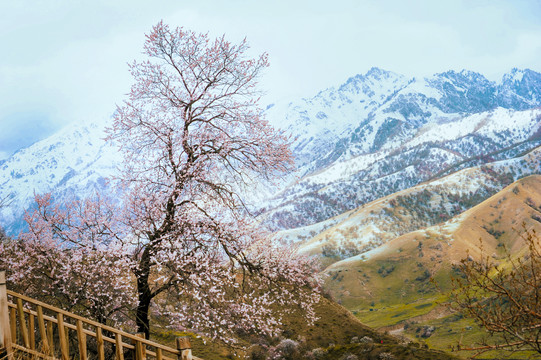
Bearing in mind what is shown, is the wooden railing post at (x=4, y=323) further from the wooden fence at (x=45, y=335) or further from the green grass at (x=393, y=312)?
the green grass at (x=393, y=312)

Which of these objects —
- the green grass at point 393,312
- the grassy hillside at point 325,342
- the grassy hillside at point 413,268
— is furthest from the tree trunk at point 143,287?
the grassy hillside at point 413,268

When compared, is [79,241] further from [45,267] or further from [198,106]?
[198,106]

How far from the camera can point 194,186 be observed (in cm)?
1405

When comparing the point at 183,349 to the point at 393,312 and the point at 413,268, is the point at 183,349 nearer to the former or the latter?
the point at 393,312

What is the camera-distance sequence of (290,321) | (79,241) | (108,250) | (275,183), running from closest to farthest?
(108,250) → (79,241) → (275,183) → (290,321)

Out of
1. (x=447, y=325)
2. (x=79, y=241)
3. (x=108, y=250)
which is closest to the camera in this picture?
(x=108, y=250)

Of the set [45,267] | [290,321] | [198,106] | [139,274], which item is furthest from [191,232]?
[290,321]

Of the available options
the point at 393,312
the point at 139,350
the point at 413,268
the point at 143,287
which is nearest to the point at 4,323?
the point at 139,350

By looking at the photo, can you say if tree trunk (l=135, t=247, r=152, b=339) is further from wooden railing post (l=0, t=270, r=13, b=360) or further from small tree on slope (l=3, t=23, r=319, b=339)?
wooden railing post (l=0, t=270, r=13, b=360)

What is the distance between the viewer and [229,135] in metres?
14.5

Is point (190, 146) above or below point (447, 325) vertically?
above

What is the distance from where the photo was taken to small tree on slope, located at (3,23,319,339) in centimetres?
1359

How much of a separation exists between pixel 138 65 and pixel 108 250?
21.0 ft

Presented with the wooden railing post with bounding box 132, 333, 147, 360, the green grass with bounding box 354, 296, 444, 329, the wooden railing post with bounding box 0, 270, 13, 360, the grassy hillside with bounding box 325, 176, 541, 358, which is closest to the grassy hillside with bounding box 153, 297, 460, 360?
the wooden railing post with bounding box 132, 333, 147, 360
